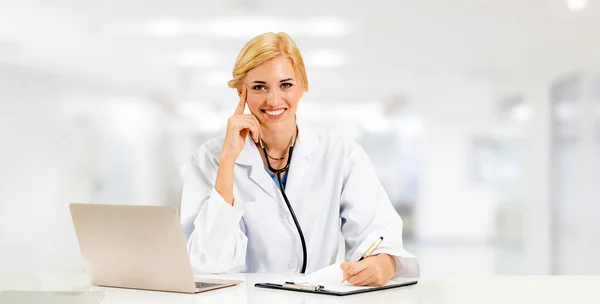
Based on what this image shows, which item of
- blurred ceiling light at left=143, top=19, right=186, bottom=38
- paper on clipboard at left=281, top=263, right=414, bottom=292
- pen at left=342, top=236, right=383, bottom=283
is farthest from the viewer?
blurred ceiling light at left=143, top=19, right=186, bottom=38

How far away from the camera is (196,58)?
15.7 feet

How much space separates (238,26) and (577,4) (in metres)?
2.06

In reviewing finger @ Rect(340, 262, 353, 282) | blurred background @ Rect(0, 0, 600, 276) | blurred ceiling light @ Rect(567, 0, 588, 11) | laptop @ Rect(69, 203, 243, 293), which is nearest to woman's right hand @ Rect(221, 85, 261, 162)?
laptop @ Rect(69, 203, 243, 293)

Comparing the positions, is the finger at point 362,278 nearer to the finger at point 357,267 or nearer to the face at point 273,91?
the finger at point 357,267

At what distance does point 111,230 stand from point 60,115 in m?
3.01

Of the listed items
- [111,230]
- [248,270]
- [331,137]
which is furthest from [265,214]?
[111,230]

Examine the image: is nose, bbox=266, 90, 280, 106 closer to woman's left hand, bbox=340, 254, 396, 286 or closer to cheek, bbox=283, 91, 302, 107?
cheek, bbox=283, 91, 302, 107

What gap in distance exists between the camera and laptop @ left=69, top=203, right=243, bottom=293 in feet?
6.14

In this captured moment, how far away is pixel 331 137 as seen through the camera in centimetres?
275

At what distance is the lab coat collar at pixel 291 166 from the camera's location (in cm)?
259

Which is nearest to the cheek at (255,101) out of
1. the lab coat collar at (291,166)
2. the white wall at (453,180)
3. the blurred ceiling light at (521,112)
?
the lab coat collar at (291,166)

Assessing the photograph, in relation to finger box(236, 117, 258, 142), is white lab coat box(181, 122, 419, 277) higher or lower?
lower

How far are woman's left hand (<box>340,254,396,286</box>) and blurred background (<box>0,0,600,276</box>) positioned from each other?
2782mm

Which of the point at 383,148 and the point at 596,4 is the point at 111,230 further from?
the point at 596,4
